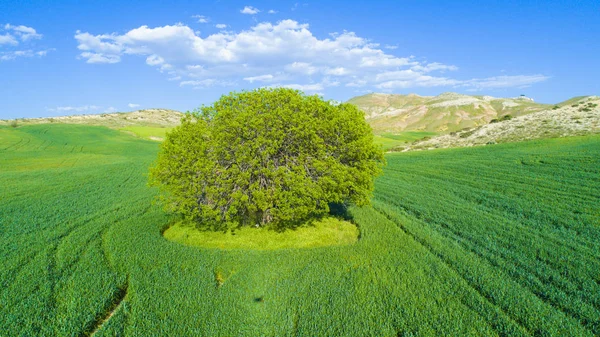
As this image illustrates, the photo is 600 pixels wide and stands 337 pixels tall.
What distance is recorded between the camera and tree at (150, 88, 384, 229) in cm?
1401

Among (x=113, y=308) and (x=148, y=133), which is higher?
(x=148, y=133)

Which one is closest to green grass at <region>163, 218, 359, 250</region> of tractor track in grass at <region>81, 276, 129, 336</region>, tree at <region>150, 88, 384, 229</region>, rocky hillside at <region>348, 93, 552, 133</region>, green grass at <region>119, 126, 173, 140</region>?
→ tree at <region>150, 88, 384, 229</region>

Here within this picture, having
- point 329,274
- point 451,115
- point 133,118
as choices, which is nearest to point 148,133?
point 133,118

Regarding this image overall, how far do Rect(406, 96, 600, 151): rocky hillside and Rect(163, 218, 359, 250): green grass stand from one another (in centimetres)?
4484

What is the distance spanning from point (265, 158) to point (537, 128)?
2086 inches

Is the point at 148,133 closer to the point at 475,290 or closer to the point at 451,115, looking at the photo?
the point at 475,290

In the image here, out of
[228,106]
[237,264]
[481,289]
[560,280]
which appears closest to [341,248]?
[237,264]

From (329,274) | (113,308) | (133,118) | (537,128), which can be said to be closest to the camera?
(113,308)

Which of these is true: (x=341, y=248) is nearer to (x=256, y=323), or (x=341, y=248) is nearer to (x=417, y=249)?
(x=417, y=249)

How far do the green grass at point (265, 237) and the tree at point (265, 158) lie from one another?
786 millimetres

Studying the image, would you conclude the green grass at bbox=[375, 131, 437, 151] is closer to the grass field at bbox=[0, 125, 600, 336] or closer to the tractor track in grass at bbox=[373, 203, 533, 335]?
the grass field at bbox=[0, 125, 600, 336]

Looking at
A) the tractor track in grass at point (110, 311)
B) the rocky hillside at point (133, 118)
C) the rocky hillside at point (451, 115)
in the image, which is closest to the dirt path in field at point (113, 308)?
the tractor track in grass at point (110, 311)

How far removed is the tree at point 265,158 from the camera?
14008 mm

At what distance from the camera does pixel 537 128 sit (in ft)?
159
